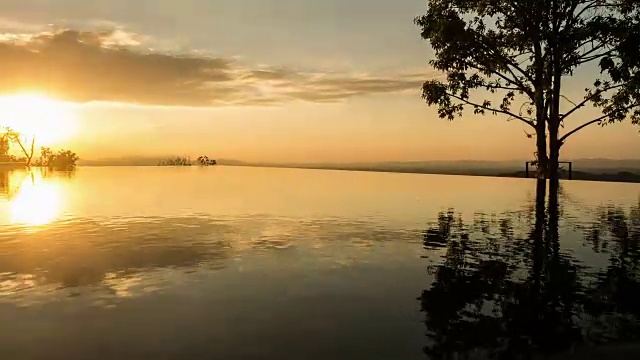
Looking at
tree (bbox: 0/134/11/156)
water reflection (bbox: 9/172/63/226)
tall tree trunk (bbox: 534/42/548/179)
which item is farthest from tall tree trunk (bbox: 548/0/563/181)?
tree (bbox: 0/134/11/156)

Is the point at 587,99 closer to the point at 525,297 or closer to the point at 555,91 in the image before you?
the point at 555,91

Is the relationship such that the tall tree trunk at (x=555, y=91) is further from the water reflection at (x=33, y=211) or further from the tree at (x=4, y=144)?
the tree at (x=4, y=144)

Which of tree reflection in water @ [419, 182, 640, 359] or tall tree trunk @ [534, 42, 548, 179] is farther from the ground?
tall tree trunk @ [534, 42, 548, 179]

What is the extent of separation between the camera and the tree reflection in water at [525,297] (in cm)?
809

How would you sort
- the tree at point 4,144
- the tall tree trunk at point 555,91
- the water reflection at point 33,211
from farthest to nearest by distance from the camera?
the tree at point 4,144 → the tall tree trunk at point 555,91 → the water reflection at point 33,211

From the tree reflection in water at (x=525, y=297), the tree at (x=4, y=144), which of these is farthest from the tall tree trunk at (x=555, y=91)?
the tree at (x=4, y=144)

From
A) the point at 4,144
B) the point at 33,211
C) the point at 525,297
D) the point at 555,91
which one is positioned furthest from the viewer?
the point at 4,144

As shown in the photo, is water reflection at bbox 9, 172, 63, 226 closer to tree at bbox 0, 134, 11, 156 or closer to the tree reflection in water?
the tree reflection in water

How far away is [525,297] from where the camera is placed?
34.7 feet

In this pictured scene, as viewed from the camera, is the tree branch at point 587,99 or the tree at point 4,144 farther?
the tree at point 4,144

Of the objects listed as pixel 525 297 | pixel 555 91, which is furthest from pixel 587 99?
pixel 525 297

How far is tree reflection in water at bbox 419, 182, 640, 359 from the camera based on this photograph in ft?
26.5

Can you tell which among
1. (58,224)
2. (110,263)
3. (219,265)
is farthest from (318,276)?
(58,224)

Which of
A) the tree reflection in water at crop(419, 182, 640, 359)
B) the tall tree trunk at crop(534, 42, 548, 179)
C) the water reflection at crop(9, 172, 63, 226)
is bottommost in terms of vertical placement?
the water reflection at crop(9, 172, 63, 226)
